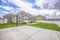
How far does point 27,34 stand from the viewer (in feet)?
5.62

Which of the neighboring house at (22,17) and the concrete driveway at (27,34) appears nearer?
the concrete driveway at (27,34)

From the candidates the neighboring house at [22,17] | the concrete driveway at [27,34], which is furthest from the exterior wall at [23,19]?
the concrete driveway at [27,34]

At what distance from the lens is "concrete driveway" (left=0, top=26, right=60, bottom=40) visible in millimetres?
1666

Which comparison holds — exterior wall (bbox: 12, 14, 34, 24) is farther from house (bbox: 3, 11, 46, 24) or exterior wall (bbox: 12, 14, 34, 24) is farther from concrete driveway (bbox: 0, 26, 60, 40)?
concrete driveway (bbox: 0, 26, 60, 40)

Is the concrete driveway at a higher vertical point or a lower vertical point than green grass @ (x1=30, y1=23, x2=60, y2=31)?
lower

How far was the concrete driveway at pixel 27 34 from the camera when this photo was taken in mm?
1666

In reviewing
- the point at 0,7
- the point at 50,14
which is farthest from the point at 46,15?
the point at 0,7

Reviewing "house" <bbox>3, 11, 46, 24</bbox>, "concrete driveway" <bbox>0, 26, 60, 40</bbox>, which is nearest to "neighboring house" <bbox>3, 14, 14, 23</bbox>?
"house" <bbox>3, 11, 46, 24</bbox>

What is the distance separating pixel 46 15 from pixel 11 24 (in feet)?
2.33

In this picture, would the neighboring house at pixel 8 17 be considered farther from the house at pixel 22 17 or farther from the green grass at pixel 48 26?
the green grass at pixel 48 26

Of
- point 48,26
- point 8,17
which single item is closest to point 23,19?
point 8,17

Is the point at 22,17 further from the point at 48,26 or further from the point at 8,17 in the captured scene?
the point at 48,26

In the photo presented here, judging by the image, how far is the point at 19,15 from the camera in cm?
180

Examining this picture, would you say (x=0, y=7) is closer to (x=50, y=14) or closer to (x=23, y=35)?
(x=23, y=35)
